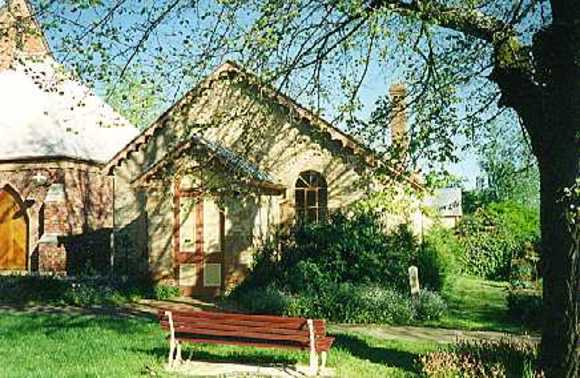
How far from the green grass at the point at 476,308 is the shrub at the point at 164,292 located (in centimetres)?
845

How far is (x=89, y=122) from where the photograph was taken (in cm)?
3167

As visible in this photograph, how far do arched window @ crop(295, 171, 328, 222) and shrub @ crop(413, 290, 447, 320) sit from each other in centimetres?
653

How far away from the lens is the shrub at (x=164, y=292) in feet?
69.6

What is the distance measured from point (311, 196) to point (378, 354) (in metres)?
12.1

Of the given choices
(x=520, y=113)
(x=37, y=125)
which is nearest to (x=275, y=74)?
(x=520, y=113)

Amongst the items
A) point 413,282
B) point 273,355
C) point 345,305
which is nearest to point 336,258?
point 413,282

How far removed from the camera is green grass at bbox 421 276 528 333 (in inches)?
655

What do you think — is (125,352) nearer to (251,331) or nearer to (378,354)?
(251,331)

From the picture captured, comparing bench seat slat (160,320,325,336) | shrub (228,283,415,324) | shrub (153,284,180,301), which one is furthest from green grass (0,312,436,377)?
shrub (153,284,180,301)

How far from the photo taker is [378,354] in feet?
39.6

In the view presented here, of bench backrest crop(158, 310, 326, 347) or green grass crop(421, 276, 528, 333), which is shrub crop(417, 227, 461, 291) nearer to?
green grass crop(421, 276, 528, 333)

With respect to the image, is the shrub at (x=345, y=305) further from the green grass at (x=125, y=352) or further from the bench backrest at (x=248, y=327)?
the bench backrest at (x=248, y=327)

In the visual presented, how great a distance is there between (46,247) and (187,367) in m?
16.6

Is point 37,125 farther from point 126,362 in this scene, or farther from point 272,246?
point 126,362
